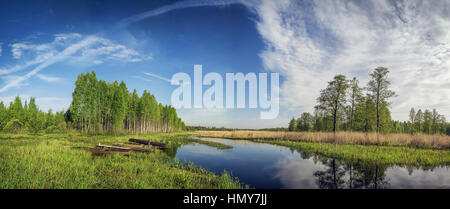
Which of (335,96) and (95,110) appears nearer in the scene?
(335,96)

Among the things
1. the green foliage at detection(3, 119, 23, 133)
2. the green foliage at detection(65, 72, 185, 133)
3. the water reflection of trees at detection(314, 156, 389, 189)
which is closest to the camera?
the water reflection of trees at detection(314, 156, 389, 189)

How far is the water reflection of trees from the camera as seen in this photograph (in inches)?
327

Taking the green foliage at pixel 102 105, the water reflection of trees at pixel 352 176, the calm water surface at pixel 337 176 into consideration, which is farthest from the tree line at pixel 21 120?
the water reflection of trees at pixel 352 176

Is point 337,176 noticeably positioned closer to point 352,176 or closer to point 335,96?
point 352,176

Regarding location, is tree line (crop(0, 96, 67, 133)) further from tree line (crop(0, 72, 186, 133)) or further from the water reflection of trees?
the water reflection of trees

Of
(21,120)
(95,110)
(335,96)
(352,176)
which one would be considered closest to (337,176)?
(352,176)

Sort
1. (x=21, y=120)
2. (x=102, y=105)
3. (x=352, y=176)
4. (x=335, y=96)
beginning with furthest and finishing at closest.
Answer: (x=21, y=120)
(x=102, y=105)
(x=335, y=96)
(x=352, y=176)

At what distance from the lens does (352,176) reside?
943cm

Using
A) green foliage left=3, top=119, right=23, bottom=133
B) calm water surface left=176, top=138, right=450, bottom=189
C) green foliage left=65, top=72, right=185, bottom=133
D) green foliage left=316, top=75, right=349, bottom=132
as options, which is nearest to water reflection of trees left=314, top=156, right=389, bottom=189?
calm water surface left=176, top=138, right=450, bottom=189
